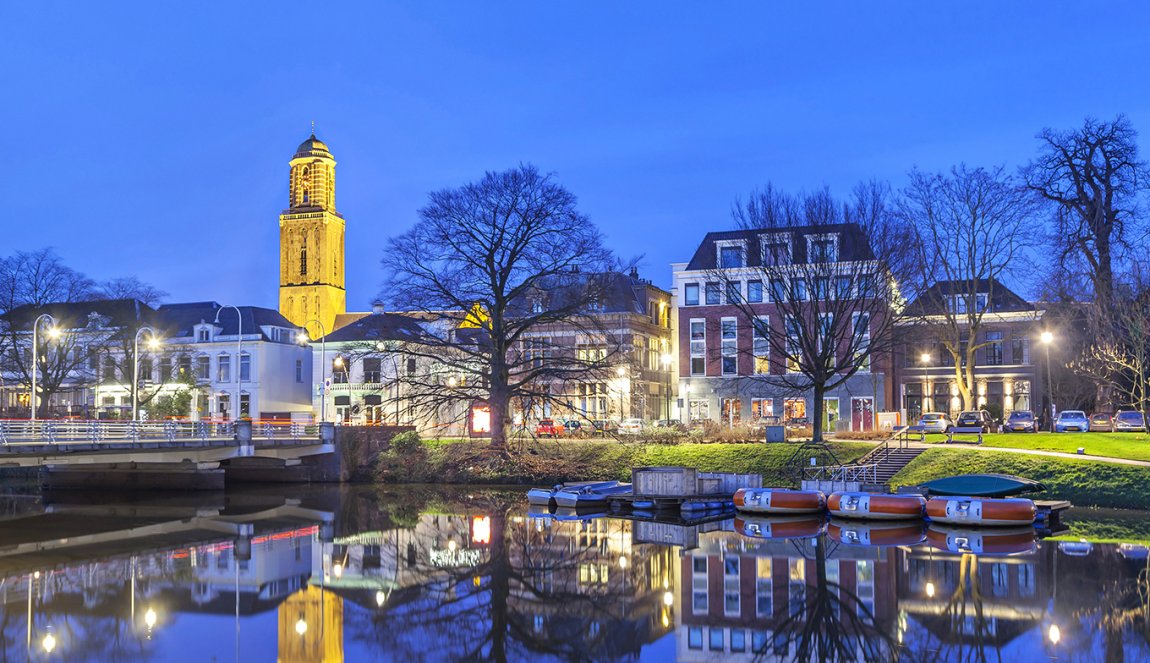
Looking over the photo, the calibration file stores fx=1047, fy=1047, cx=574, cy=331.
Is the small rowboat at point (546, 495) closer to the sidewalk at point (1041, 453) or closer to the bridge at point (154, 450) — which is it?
the sidewalk at point (1041, 453)

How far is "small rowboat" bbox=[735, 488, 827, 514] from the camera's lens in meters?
40.8

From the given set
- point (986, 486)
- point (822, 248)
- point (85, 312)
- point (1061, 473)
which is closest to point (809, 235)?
point (822, 248)

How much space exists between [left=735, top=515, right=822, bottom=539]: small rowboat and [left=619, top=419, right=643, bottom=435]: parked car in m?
19.1

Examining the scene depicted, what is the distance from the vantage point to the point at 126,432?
5038 centimetres

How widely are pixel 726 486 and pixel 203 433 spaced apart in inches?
1059

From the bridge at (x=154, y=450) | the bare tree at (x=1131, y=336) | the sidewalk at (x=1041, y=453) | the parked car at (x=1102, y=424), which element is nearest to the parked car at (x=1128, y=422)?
the parked car at (x=1102, y=424)

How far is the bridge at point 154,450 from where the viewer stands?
41750 mm

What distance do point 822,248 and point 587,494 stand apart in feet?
59.0

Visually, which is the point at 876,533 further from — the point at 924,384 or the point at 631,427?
the point at 924,384

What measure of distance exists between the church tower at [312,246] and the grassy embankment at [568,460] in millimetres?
55277

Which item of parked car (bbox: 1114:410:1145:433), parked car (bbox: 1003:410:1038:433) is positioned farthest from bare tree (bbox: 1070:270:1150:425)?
parked car (bbox: 1003:410:1038:433)

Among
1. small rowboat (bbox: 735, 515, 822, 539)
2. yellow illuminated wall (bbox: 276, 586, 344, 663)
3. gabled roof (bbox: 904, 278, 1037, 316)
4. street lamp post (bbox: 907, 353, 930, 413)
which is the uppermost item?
gabled roof (bbox: 904, 278, 1037, 316)

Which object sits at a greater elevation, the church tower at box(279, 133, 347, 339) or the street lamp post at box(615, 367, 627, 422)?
the church tower at box(279, 133, 347, 339)

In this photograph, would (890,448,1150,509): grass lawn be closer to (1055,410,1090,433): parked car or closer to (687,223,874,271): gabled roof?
(687,223,874,271): gabled roof
